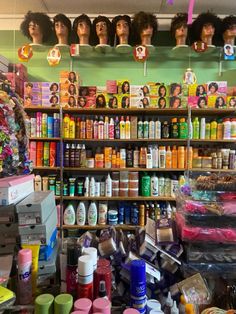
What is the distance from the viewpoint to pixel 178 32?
2.81 meters

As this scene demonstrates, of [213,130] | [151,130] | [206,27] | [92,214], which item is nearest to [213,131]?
[213,130]

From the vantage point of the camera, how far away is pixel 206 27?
277 centimetres

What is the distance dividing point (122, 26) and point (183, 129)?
4.21 feet

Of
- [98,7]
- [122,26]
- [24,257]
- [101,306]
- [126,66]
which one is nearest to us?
[101,306]

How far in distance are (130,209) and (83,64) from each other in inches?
70.4

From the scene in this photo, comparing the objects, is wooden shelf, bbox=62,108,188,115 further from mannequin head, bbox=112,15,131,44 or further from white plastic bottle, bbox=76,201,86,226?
white plastic bottle, bbox=76,201,86,226

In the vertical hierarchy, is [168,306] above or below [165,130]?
below

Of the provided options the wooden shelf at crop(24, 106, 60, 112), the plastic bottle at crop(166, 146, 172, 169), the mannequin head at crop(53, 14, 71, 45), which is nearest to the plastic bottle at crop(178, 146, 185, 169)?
the plastic bottle at crop(166, 146, 172, 169)

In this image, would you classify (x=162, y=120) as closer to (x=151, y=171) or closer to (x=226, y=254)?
(x=151, y=171)

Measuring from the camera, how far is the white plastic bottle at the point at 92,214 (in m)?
2.77

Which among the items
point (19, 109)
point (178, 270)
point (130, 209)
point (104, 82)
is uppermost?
point (104, 82)

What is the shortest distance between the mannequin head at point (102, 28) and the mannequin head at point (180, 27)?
28.5 inches

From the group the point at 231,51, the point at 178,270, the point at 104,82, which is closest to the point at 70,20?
the point at 104,82

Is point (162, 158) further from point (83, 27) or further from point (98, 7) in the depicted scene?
point (98, 7)
